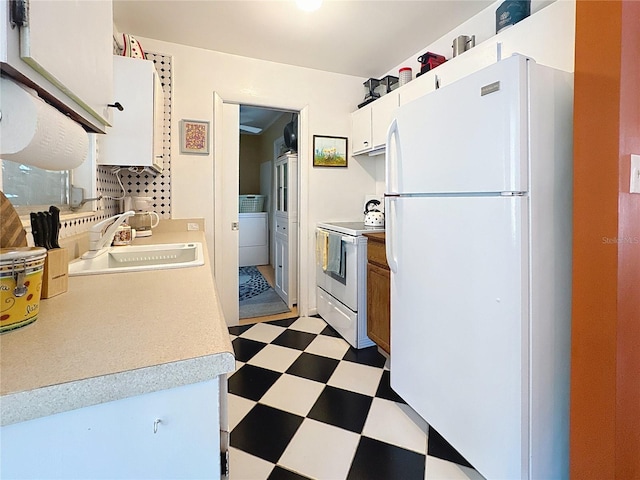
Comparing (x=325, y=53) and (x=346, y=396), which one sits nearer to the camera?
(x=346, y=396)

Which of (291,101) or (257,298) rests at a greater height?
(291,101)

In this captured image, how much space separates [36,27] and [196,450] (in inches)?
29.7

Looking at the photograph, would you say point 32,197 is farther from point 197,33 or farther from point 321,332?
point 321,332

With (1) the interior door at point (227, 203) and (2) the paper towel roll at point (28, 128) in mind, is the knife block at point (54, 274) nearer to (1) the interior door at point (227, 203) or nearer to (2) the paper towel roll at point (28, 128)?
(2) the paper towel roll at point (28, 128)

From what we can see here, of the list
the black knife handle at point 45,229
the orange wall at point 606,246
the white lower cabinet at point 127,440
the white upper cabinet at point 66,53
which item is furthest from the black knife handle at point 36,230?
the orange wall at point 606,246

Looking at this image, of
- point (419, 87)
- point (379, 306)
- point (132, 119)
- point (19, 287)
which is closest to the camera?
point (19, 287)

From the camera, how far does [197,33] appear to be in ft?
7.81

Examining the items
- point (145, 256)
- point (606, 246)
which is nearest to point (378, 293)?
point (606, 246)

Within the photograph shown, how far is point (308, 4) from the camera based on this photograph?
1.89 metres

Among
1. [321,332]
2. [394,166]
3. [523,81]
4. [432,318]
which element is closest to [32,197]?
[394,166]

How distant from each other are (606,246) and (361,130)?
232 cm

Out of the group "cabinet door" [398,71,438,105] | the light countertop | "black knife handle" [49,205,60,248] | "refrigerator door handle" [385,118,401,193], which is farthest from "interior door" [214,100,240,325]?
the light countertop

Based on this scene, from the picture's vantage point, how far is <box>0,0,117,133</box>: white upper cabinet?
0.52 m

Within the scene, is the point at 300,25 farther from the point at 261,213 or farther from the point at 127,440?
the point at 261,213
